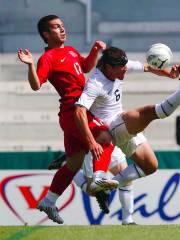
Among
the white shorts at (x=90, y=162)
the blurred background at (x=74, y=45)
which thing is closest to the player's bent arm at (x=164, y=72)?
the white shorts at (x=90, y=162)

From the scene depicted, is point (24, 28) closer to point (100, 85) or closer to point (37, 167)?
point (37, 167)

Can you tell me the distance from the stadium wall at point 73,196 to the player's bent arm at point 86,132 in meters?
4.01

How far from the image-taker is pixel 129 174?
8.54 m

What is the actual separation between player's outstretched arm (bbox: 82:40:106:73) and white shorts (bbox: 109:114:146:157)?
1.81 ft

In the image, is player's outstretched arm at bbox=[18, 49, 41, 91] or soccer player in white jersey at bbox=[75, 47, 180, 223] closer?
player's outstretched arm at bbox=[18, 49, 41, 91]

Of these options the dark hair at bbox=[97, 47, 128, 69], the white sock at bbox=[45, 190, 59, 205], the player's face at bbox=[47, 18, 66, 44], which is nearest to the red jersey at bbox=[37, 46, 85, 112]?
the player's face at bbox=[47, 18, 66, 44]

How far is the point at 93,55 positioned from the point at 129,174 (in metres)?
1.16

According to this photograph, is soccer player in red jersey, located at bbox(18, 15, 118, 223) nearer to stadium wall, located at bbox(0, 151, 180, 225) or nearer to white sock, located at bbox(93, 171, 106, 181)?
white sock, located at bbox(93, 171, 106, 181)

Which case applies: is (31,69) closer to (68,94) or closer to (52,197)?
(68,94)

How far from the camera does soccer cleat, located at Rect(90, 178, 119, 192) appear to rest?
7863 mm

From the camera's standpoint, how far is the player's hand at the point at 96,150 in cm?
782

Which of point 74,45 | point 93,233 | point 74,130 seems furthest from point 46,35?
point 74,45

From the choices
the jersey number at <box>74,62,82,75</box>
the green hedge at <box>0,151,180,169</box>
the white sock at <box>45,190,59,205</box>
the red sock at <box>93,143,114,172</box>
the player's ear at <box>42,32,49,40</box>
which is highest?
the player's ear at <box>42,32,49,40</box>

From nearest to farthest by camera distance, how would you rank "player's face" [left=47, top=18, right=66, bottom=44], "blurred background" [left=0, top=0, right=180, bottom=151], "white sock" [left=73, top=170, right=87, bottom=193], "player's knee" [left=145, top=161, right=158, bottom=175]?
"player's face" [left=47, top=18, right=66, bottom=44], "player's knee" [left=145, top=161, right=158, bottom=175], "white sock" [left=73, top=170, right=87, bottom=193], "blurred background" [left=0, top=0, right=180, bottom=151]
